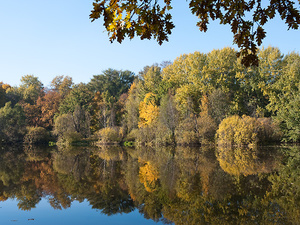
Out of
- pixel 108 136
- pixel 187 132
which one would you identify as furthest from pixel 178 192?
pixel 108 136

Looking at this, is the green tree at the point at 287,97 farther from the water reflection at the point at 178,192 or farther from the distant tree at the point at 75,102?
the distant tree at the point at 75,102

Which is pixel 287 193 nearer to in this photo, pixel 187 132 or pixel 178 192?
pixel 178 192

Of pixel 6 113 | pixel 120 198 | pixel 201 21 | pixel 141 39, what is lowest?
pixel 120 198

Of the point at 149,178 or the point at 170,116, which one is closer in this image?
the point at 149,178

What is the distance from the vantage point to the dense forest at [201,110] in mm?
31500

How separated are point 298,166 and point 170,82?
28151mm

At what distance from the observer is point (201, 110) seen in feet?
121

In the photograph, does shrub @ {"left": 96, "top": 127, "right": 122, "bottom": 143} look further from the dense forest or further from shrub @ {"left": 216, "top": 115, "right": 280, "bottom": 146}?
shrub @ {"left": 216, "top": 115, "right": 280, "bottom": 146}

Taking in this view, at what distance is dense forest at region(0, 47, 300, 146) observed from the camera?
103 ft

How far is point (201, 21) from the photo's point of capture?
362cm

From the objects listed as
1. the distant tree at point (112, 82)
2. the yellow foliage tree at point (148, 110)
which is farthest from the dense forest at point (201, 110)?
the distant tree at point (112, 82)

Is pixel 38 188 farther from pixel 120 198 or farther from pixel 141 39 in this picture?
pixel 141 39

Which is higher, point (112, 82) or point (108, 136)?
point (112, 82)

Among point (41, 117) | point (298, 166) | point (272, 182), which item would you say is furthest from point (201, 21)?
point (41, 117)
